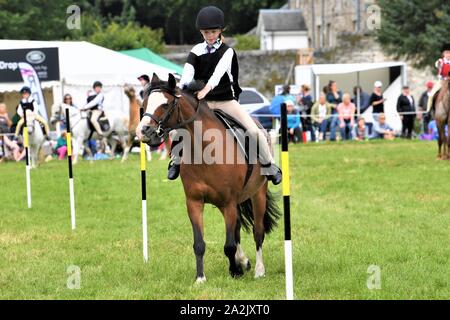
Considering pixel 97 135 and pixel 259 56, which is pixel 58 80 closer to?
pixel 97 135

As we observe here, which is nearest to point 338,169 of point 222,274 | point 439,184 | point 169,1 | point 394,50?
point 439,184

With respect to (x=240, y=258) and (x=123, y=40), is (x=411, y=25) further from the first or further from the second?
(x=240, y=258)

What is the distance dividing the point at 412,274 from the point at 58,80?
77.3 feet

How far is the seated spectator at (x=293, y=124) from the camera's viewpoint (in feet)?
101

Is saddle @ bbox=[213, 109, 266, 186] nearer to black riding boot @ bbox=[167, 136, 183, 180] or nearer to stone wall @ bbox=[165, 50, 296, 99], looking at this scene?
black riding boot @ bbox=[167, 136, 183, 180]

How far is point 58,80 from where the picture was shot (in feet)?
102

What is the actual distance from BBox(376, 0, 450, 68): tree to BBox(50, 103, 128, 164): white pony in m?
21.8

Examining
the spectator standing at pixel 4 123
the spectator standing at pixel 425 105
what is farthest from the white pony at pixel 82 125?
the spectator standing at pixel 425 105

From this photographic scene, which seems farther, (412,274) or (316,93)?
(316,93)

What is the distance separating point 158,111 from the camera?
8.80m

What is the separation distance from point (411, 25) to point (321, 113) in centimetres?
1619

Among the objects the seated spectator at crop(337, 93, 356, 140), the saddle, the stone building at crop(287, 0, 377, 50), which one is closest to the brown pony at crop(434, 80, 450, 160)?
the seated spectator at crop(337, 93, 356, 140)

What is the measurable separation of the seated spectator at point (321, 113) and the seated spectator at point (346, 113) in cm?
44

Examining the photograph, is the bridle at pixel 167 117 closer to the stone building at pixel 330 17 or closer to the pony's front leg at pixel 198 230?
the pony's front leg at pixel 198 230
